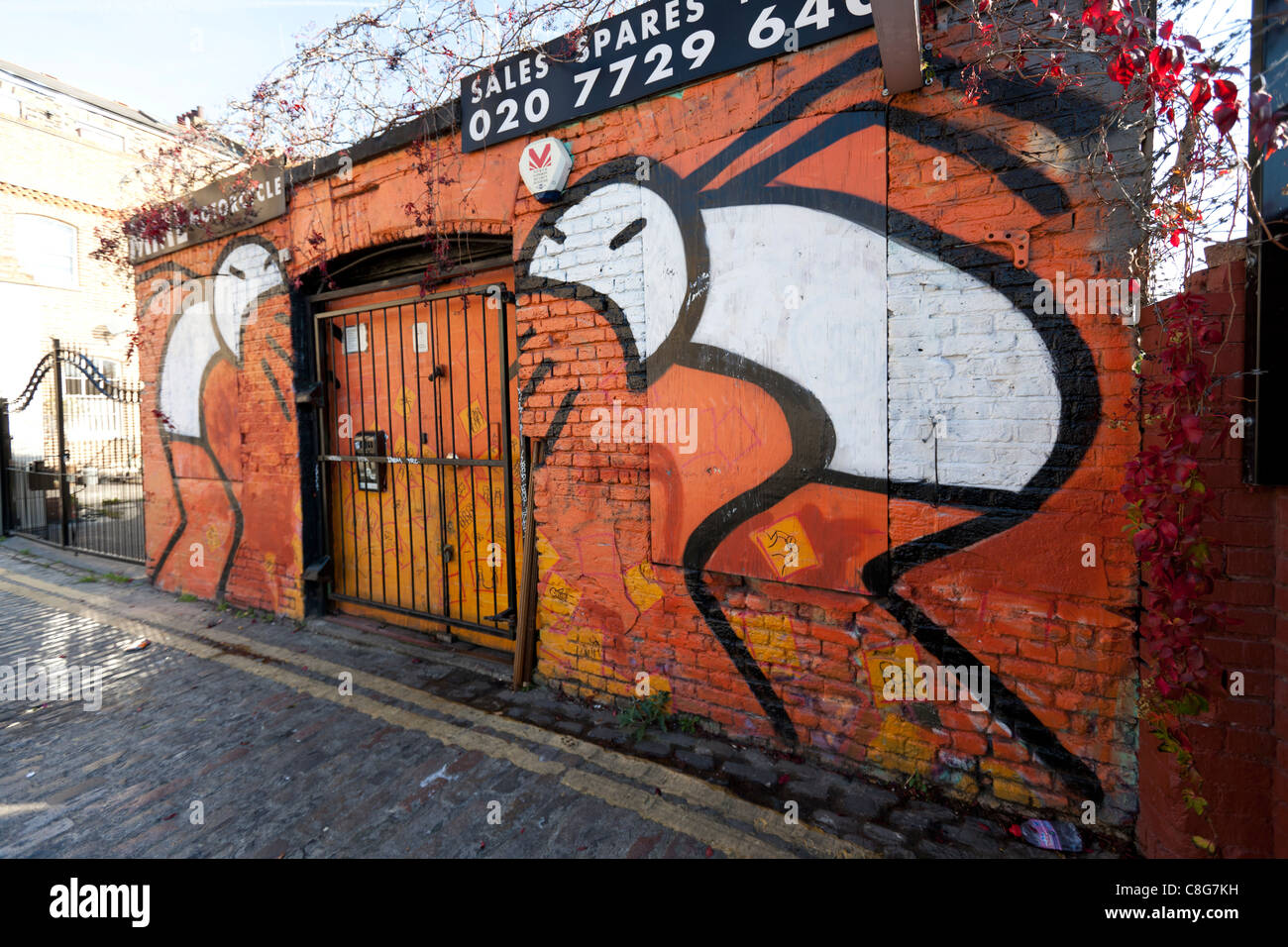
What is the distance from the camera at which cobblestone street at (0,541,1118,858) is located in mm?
2342

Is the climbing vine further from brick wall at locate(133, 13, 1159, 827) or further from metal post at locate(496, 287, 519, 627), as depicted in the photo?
metal post at locate(496, 287, 519, 627)

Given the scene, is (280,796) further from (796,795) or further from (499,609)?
(796,795)

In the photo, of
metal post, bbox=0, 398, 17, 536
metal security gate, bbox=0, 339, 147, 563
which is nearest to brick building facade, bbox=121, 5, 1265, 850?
metal security gate, bbox=0, 339, 147, 563

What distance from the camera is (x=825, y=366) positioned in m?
2.66

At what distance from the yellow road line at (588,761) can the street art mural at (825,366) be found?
0.53 m

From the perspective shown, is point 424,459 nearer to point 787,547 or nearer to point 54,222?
point 787,547

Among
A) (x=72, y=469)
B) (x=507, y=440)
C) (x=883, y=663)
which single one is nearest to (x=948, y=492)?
(x=883, y=663)

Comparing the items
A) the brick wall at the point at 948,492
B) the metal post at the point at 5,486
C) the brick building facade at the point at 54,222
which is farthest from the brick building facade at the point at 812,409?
the brick building facade at the point at 54,222

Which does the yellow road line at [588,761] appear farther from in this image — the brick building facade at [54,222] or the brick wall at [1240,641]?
the brick building facade at [54,222]

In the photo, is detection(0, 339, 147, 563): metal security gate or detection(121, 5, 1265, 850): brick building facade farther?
detection(0, 339, 147, 563): metal security gate

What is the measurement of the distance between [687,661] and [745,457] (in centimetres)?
114

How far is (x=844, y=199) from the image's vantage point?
2.58 m

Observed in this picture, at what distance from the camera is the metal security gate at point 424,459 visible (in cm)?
401

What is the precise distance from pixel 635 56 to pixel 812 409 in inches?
82.3
